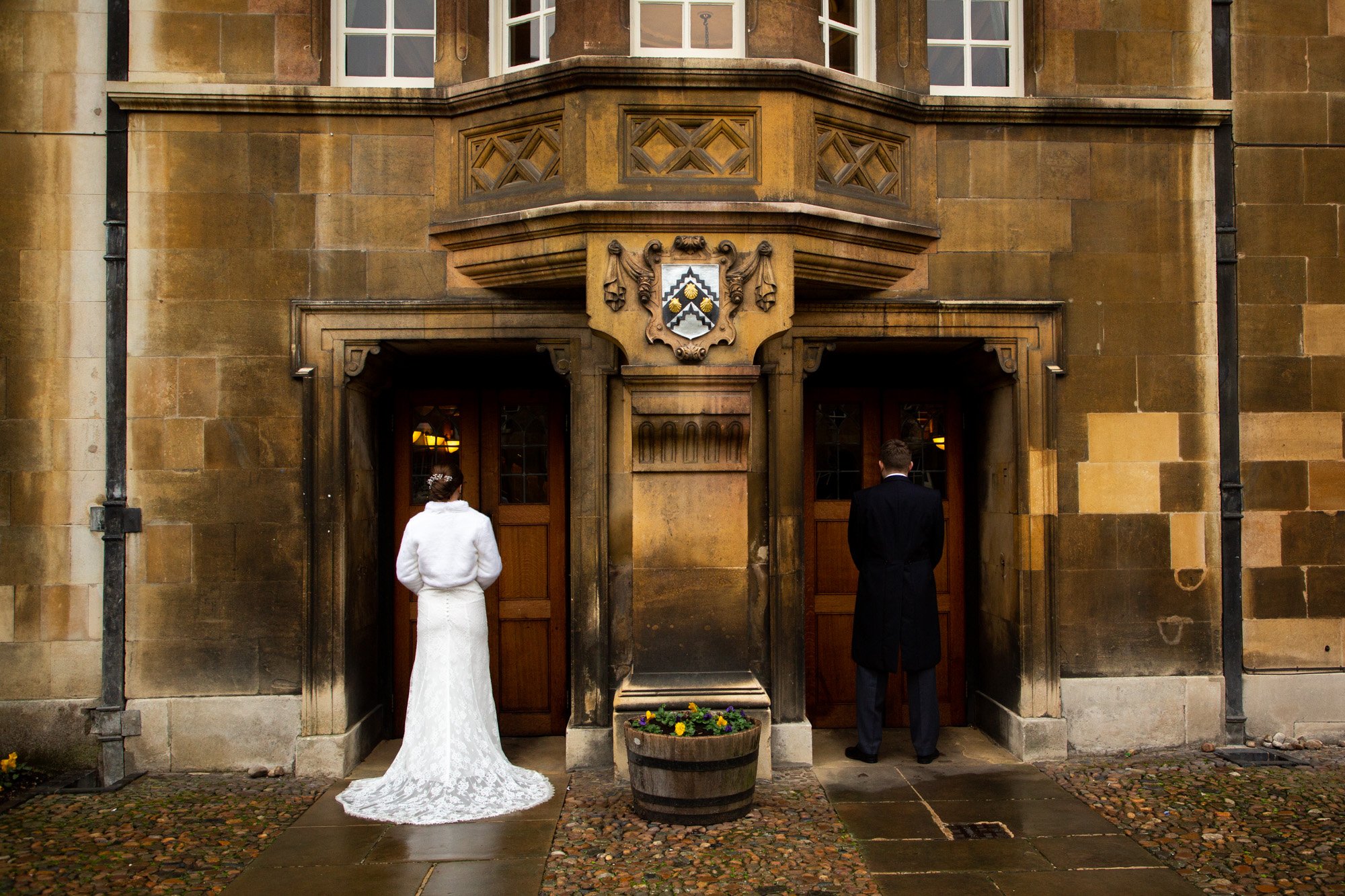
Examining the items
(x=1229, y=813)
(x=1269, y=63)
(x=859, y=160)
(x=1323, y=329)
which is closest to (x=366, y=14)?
(x=859, y=160)

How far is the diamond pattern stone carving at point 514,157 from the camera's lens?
5.85m

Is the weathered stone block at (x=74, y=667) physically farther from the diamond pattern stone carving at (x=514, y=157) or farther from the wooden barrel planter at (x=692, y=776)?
the diamond pattern stone carving at (x=514, y=157)

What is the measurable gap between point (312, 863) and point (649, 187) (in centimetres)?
398

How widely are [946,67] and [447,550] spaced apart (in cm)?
462

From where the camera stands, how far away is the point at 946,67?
667 cm

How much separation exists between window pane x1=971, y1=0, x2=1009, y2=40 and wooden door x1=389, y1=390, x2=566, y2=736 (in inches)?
153

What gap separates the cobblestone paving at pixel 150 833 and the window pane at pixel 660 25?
4.93m

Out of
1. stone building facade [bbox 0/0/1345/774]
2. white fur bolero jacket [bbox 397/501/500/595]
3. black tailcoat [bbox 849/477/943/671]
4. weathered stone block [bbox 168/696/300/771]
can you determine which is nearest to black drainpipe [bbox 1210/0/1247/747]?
stone building facade [bbox 0/0/1345/774]

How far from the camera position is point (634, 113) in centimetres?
571

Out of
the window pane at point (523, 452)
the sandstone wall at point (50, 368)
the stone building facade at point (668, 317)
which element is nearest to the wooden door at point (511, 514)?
the window pane at point (523, 452)

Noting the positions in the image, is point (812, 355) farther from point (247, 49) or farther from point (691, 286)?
point (247, 49)

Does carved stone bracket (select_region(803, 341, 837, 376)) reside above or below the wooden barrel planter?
above

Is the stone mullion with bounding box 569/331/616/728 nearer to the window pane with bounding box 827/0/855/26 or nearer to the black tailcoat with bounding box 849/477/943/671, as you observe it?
the black tailcoat with bounding box 849/477/943/671

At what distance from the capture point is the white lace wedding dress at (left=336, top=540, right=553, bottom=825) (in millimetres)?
5379
